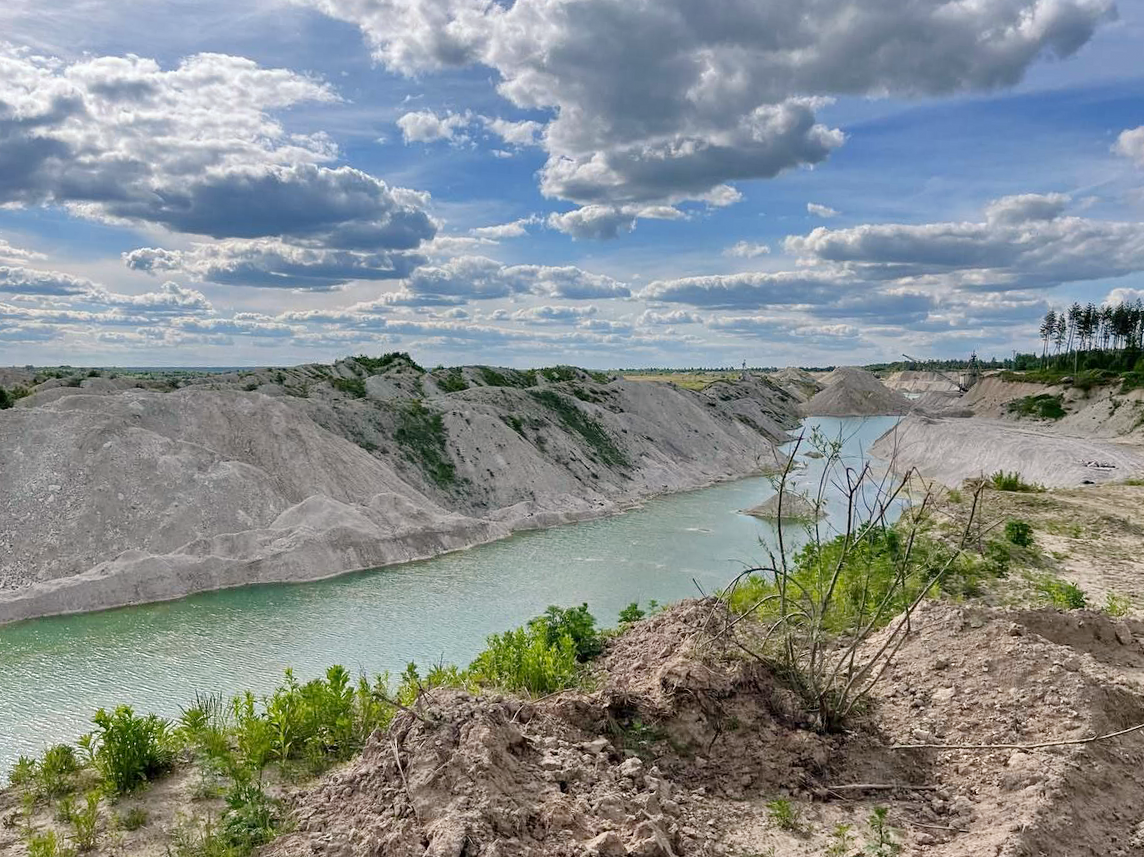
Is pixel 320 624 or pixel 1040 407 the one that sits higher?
pixel 1040 407

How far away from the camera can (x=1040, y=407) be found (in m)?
71.6

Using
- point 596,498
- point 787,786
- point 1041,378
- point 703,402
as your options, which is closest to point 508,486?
point 596,498

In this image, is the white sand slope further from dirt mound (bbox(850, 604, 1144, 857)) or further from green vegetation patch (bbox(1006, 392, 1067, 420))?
dirt mound (bbox(850, 604, 1144, 857))

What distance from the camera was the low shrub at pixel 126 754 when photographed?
7.91 metres

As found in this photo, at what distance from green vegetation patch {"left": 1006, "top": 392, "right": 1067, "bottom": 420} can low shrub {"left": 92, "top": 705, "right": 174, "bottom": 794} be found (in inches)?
3098

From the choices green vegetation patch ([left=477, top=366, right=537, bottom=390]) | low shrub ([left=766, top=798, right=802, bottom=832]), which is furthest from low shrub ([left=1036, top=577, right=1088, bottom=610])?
green vegetation patch ([left=477, top=366, right=537, bottom=390])

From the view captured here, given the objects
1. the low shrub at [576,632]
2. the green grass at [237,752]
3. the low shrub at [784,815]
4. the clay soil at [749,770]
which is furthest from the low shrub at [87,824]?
the low shrub at [784,815]

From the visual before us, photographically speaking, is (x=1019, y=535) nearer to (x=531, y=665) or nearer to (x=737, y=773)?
(x=531, y=665)

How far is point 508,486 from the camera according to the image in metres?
40.5

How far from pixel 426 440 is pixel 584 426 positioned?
47.5 feet

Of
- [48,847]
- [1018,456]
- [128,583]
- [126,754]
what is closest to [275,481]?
[128,583]

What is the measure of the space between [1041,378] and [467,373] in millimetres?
64215

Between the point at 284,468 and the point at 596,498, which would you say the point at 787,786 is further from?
the point at 596,498

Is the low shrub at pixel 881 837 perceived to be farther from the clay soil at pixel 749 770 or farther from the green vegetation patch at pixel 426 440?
the green vegetation patch at pixel 426 440
